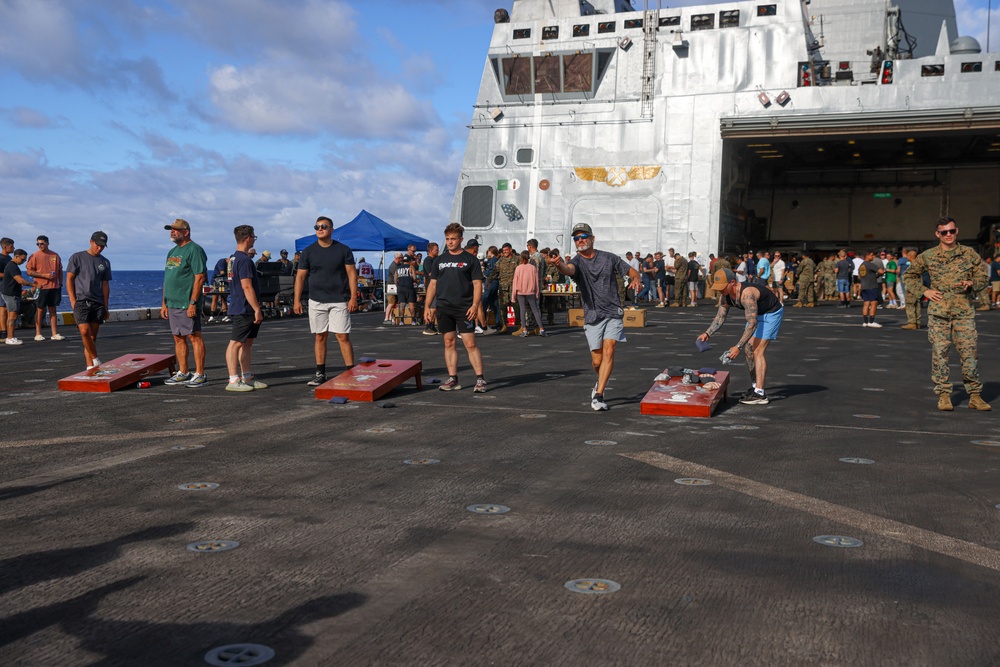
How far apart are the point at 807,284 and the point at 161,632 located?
3084 cm

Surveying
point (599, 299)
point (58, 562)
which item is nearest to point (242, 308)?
point (599, 299)

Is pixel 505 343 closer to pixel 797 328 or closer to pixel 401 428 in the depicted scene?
pixel 797 328

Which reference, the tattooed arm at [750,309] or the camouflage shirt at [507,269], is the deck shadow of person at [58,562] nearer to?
the tattooed arm at [750,309]

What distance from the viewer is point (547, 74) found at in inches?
1281

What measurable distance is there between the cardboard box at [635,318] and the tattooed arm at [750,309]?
12.1 meters

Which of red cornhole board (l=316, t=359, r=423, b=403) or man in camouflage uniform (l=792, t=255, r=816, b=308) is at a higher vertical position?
man in camouflage uniform (l=792, t=255, r=816, b=308)

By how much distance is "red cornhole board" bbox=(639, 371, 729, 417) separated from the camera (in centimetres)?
896

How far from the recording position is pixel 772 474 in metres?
6.33

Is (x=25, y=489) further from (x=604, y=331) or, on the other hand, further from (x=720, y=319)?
(x=720, y=319)

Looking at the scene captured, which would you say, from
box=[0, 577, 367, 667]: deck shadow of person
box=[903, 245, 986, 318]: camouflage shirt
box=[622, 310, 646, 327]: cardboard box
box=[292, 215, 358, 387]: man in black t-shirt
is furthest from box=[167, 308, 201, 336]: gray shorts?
box=[622, 310, 646, 327]: cardboard box

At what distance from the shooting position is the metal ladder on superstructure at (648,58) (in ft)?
103

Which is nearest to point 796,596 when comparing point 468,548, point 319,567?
point 468,548

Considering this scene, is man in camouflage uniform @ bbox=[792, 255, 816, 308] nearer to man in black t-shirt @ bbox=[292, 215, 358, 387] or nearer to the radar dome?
the radar dome

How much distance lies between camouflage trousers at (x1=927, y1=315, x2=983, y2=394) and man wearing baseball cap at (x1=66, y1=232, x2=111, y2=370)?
987 centimetres
